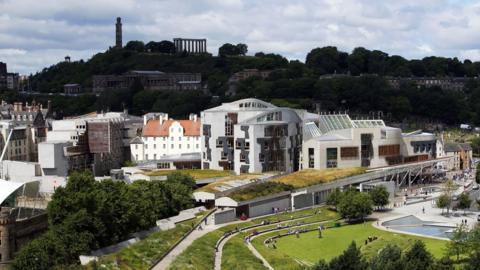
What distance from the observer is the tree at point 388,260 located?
48656 mm

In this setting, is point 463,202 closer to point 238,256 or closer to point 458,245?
point 458,245

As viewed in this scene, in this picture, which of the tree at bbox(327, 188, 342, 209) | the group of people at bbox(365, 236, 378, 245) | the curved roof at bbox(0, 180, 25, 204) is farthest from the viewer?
the tree at bbox(327, 188, 342, 209)

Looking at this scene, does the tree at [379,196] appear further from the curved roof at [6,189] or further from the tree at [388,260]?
the curved roof at [6,189]

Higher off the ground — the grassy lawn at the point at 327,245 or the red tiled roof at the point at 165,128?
the red tiled roof at the point at 165,128

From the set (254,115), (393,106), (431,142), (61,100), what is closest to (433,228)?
(254,115)

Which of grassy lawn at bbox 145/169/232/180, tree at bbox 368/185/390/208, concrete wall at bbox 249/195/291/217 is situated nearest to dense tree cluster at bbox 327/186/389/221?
tree at bbox 368/185/390/208

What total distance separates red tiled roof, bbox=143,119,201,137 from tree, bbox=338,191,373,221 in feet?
119

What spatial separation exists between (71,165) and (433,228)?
138 ft

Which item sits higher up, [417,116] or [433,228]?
[417,116]

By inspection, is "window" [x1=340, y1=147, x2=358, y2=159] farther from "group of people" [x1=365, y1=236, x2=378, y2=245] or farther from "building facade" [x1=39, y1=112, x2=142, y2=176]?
"group of people" [x1=365, y1=236, x2=378, y2=245]

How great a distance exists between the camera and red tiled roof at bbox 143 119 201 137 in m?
108

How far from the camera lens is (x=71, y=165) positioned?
92.4 m

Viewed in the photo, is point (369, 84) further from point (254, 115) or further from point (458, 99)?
point (254, 115)

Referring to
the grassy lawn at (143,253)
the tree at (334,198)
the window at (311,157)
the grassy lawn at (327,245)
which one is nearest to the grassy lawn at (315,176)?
the window at (311,157)
